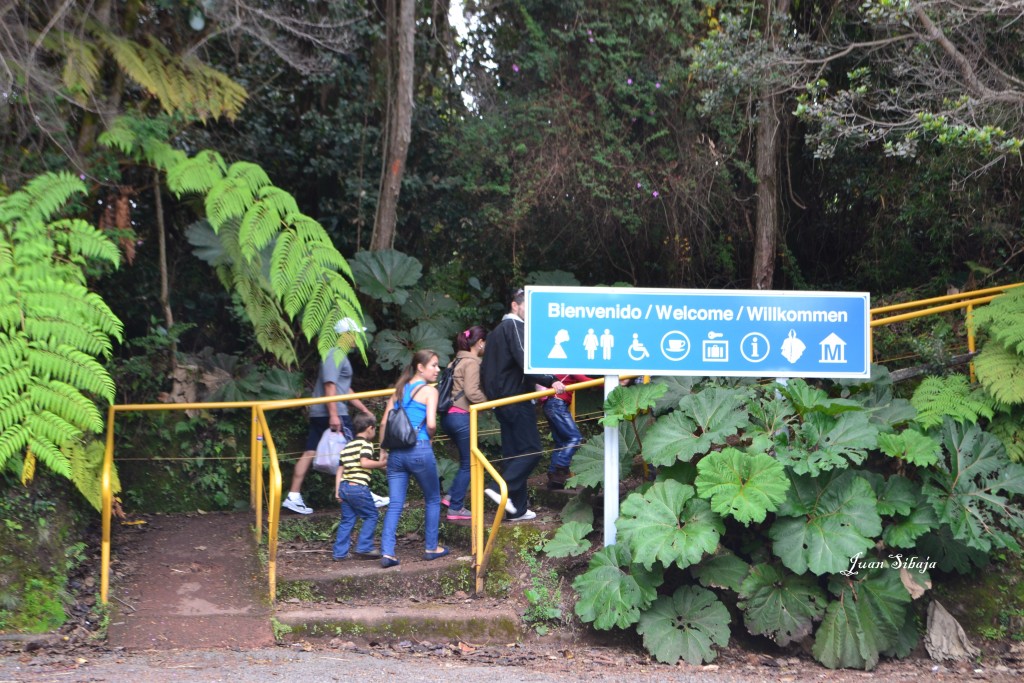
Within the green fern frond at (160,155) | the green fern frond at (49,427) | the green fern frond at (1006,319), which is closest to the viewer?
the green fern frond at (49,427)

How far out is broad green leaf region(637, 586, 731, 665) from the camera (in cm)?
628

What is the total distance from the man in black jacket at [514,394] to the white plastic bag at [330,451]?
4.73ft

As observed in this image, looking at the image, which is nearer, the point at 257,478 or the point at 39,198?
the point at 39,198

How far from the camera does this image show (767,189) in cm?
1101

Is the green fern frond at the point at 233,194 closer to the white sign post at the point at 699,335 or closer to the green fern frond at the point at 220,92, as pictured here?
the green fern frond at the point at 220,92

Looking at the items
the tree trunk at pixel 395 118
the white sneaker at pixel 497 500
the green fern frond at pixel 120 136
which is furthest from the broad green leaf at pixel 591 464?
the green fern frond at pixel 120 136

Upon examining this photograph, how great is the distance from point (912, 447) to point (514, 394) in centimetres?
291

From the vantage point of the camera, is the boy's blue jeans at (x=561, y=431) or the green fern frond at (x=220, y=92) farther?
the green fern frond at (x=220, y=92)

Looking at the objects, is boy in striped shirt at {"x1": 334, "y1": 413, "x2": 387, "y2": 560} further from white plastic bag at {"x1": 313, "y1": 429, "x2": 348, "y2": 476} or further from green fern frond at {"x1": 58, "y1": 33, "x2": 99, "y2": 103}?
green fern frond at {"x1": 58, "y1": 33, "x2": 99, "y2": 103}

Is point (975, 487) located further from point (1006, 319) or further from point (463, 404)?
point (463, 404)

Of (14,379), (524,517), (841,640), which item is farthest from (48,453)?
(841,640)

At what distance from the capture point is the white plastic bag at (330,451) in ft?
27.2

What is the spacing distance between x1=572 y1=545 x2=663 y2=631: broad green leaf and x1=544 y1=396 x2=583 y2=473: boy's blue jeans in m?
1.55

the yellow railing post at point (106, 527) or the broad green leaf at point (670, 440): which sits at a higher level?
the broad green leaf at point (670, 440)
